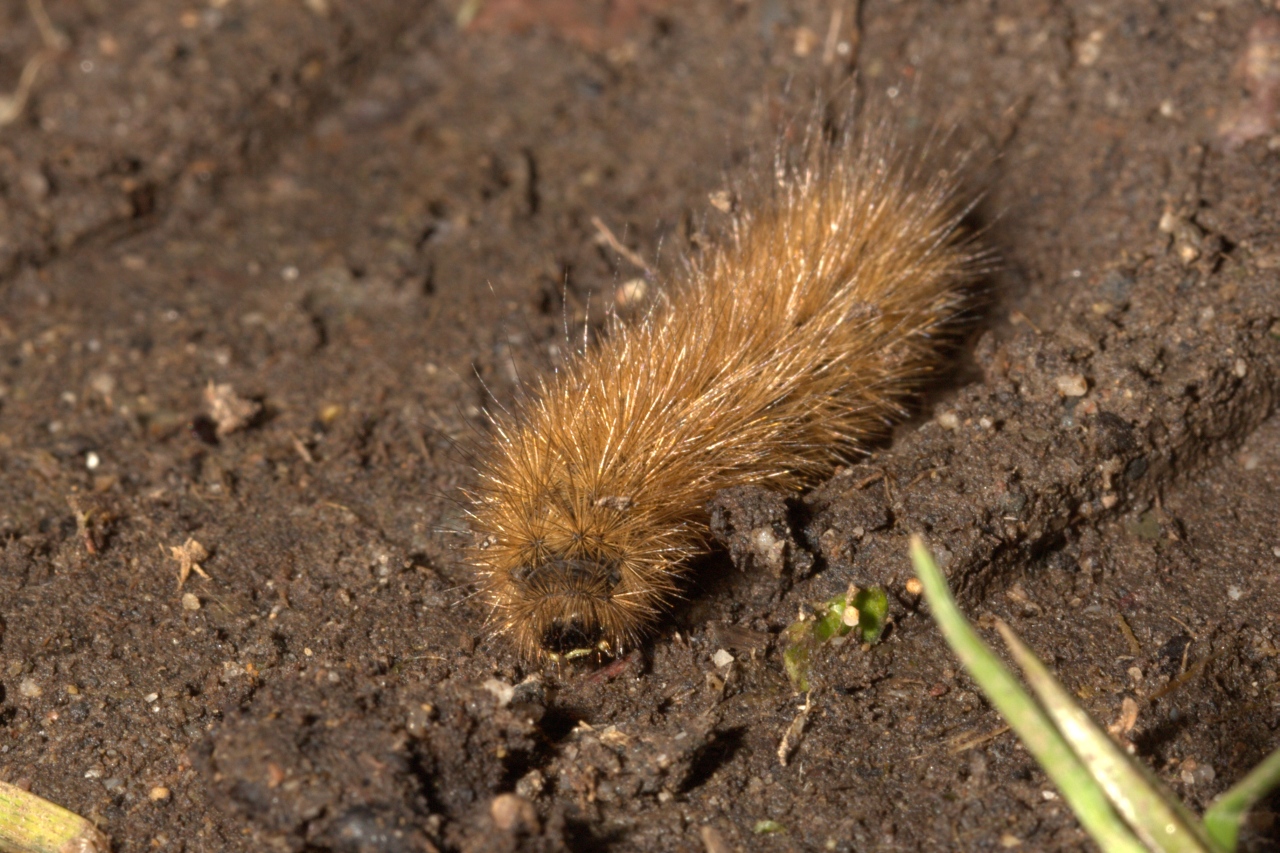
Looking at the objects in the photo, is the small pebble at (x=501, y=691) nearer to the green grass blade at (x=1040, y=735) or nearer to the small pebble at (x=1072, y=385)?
the green grass blade at (x=1040, y=735)

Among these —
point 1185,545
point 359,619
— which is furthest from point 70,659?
point 1185,545

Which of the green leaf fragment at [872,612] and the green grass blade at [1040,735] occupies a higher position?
the green grass blade at [1040,735]

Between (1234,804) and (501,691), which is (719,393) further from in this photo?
(1234,804)

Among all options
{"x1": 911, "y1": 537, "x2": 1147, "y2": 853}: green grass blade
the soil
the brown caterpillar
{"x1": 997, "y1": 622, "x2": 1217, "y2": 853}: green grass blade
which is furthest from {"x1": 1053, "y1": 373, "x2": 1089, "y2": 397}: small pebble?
{"x1": 911, "y1": 537, "x2": 1147, "y2": 853}: green grass blade

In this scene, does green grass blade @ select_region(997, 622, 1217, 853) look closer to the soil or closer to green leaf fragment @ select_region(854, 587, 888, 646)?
the soil

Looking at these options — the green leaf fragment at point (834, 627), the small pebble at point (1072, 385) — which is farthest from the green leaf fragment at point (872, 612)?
the small pebble at point (1072, 385)

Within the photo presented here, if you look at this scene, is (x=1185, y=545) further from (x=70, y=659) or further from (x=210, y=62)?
(x=210, y=62)

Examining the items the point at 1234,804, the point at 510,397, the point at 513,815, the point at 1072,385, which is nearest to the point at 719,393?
the point at 510,397
